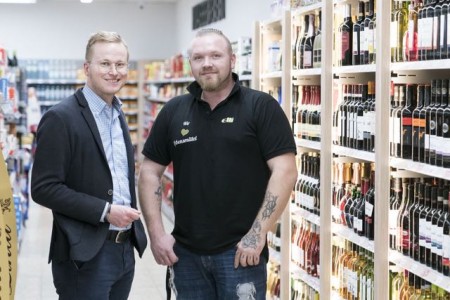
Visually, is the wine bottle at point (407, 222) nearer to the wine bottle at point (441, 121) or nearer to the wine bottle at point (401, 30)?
the wine bottle at point (441, 121)

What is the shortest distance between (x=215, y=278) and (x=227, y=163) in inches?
19.0

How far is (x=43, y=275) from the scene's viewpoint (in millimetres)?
8078

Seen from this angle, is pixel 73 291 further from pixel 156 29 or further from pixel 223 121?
pixel 156 29

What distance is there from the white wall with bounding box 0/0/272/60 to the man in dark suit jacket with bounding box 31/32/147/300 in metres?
13.2

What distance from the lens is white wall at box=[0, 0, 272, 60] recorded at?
17062mm

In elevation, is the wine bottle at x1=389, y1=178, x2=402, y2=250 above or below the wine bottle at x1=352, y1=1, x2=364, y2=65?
below

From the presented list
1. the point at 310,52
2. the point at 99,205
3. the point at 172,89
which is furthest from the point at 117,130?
the point at 172,89

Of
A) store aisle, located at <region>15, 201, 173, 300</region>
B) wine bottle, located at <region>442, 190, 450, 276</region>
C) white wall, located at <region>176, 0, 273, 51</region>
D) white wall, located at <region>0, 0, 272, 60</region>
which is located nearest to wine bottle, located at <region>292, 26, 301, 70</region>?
wine bottle, located at <region>442, 190, 450, 276</region>

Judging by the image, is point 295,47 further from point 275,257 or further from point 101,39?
point 101,39

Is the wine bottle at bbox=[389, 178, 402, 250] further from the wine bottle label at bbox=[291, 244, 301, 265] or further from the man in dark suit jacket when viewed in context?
the wine bottle label at bbox=[291, 244, 301, 265]

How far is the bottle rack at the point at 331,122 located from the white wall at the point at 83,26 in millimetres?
11015

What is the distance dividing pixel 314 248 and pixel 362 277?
0.76 metres

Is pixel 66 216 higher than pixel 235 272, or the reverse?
pixel 66 216

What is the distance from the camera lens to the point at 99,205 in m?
3.19
